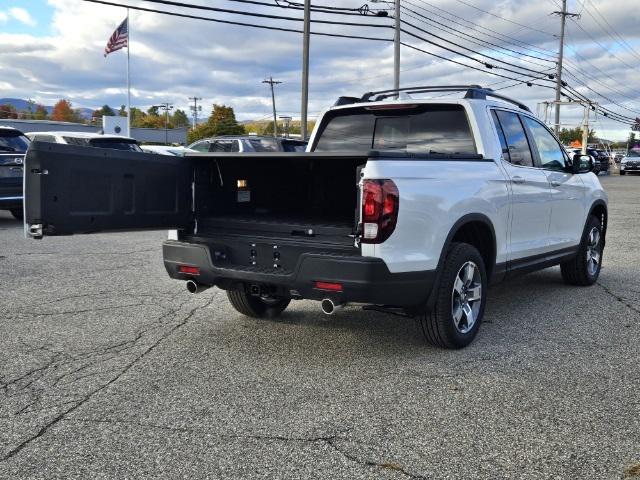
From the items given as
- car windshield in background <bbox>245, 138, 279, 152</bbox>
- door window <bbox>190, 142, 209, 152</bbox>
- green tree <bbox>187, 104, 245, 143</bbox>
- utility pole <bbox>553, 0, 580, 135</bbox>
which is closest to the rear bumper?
car windshield in background <bbox>245, 138, 279, 152</bbox>

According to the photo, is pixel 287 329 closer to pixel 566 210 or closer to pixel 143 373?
pixel 143 373

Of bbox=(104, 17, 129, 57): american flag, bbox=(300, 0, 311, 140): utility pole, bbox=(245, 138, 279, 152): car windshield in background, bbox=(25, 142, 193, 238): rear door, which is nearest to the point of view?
bbox=(25, 142, 193, 238): rear door

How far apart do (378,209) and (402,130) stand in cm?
184

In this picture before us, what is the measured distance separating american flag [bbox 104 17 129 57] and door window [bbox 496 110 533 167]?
29377 mm

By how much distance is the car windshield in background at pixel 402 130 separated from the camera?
5547 mm

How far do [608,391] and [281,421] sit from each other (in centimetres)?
212

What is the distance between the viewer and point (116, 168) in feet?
15.0

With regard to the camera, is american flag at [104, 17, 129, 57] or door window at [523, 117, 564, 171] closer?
door window at [523, 117, 564, 171]

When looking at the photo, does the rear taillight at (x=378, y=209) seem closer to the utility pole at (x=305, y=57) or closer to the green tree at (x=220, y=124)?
the utility pole at (x=305, y=57)

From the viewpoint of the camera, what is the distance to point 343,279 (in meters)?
4.30

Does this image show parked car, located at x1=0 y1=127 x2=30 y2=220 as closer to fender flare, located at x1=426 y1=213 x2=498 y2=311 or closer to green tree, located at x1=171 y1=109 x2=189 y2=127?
fender flare, located at x1=426 y1=213 x2=498 y2=311

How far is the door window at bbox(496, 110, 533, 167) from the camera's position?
5.82 metres

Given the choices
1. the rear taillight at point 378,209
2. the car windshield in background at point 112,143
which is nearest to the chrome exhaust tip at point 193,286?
the rear taillight at point 378,209

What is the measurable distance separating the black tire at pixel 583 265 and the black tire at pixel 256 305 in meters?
3.49
